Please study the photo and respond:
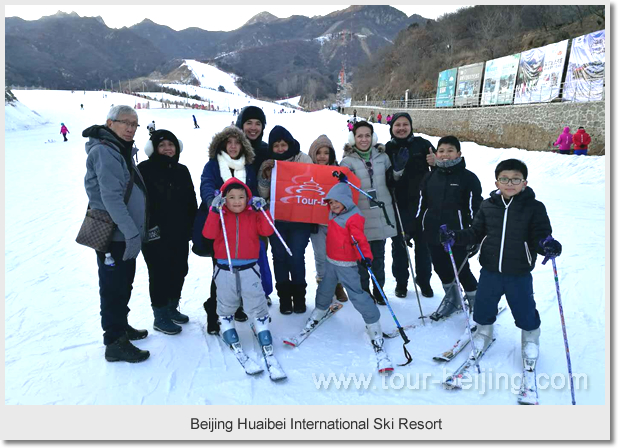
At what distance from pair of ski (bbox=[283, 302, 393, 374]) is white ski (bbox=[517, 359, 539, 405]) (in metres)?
0.95

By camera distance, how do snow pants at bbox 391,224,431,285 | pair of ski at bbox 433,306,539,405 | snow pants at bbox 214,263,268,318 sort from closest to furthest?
1. pair of ski at bbox 433,306,539,405
2. snow pants at bbox 214,263,268,318
3. snow pants at bbox 391,224,431,285

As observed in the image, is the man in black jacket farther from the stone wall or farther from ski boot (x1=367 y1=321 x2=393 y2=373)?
the stone wall

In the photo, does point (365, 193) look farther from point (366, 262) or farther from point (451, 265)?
point (451, 265)

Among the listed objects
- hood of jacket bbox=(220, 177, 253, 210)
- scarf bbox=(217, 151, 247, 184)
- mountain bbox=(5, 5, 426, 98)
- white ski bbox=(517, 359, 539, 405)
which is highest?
mountain bbox=(5, 5, 426, 98)

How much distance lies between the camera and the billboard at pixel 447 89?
79.2 ft

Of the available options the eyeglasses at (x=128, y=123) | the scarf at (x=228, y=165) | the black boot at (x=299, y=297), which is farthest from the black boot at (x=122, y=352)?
the eyeglasses at (x=128, y=123)

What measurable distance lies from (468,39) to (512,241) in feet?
139

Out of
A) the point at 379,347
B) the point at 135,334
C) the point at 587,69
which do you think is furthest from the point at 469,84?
the point at 135,334

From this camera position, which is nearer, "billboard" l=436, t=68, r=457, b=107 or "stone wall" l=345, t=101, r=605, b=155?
"stone wall" l=345, t=101, r=605, b=155

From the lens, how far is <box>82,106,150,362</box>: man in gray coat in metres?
2.62

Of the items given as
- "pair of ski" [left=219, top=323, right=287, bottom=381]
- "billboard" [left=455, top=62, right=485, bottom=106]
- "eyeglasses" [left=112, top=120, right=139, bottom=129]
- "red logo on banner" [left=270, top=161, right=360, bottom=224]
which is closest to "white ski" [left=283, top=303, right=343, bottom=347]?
"pair of ski" [left=219, top=323, right=287, bottom=381]

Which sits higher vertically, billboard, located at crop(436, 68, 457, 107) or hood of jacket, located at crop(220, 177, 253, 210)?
billboard, located at crop(436, 68, 457, 107)

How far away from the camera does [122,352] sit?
297cm

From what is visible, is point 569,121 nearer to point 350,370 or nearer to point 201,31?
point 350,370
